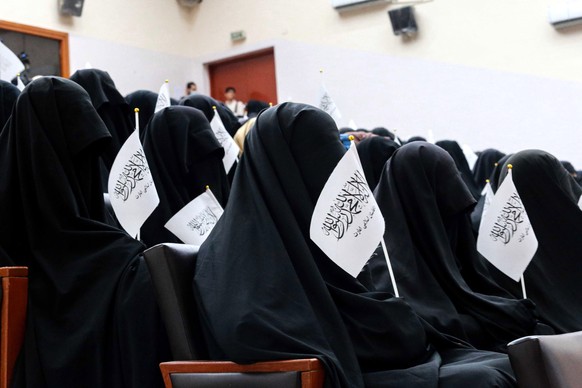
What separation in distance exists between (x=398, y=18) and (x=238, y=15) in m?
2.22

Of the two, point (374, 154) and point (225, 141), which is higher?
point (225, 141)

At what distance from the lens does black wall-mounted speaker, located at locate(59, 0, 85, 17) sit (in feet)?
26.6

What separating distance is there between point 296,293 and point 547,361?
558 mm

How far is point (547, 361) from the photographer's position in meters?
1.73

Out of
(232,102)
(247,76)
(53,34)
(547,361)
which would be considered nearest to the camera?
(547,361)

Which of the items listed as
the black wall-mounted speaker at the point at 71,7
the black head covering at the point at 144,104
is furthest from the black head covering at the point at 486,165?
the black wall-mounted speaker at the point at 71,7

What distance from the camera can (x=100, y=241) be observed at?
7.19 feet

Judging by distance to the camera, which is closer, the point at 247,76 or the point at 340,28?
the point at 340,28

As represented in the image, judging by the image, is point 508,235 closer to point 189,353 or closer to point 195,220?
point 195,220

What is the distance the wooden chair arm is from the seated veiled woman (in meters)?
0.02

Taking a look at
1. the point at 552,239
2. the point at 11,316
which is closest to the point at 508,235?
the point at 552,239

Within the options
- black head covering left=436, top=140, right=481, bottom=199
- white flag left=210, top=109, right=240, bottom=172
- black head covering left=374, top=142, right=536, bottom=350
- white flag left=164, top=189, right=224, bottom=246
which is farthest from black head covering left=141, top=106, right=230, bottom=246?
black head covering left=436, top=140, right=481, bottom=199

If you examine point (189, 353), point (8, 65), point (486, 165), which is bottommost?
point (189, 353)

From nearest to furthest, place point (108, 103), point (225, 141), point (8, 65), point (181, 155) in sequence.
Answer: point (181, 155), point (108, 103), point (225, 141), point (8, 65)
